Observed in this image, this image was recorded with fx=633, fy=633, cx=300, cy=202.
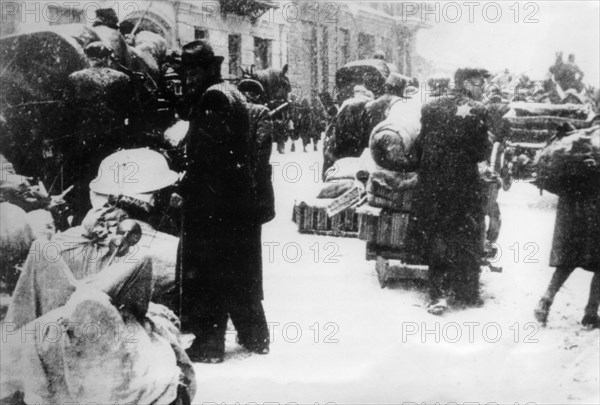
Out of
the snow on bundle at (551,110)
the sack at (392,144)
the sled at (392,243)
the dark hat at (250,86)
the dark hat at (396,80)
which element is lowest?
the sled at (392,243)

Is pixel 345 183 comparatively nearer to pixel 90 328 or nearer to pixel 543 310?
pixel 543 310

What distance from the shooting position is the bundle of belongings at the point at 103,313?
2.49m

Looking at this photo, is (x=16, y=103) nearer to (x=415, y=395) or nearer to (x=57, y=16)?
(x=57, y=16)

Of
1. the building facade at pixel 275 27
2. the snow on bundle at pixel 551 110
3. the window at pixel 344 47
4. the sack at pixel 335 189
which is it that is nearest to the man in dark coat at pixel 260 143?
the building facade at pixel 275 27

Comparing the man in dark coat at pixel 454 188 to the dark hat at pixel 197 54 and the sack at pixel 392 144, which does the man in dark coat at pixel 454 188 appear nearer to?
the sack at pixel 392 144

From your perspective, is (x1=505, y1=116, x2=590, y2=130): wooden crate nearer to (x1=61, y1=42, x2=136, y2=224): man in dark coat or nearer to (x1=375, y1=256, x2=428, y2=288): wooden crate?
(x1=375, y1=256, x2=428, y2=288): wooden crate

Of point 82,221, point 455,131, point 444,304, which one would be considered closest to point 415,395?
point 444,304

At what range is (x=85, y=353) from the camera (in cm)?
249

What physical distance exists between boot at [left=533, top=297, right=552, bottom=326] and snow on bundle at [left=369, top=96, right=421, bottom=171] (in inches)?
35.5

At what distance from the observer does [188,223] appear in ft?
8.63

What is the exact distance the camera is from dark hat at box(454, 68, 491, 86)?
9.25 feet

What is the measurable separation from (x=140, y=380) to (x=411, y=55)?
181 centimetres

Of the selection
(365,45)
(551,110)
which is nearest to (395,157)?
(365,45)

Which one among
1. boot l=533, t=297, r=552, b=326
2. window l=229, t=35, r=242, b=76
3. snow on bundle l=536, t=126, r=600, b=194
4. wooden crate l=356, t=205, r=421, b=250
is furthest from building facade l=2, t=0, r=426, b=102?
boot l=533, t=297, r=552, b=326
